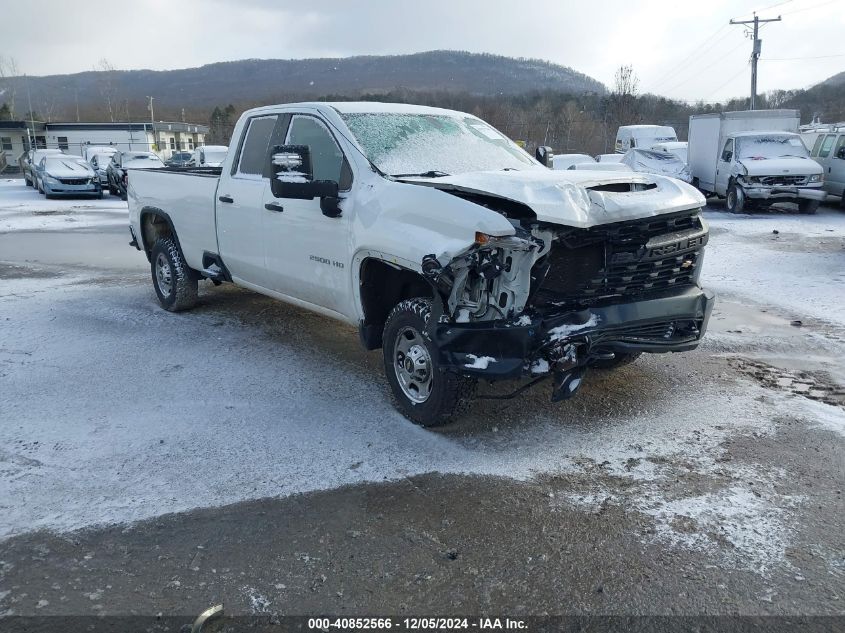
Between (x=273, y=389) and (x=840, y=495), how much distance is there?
12.5ft

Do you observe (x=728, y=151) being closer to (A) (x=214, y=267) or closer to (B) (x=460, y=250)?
(A) (x=214, y=267)

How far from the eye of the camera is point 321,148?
18.1 ft

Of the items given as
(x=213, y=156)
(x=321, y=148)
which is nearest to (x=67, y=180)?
(x=213, y=156)

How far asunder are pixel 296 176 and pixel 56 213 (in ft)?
56.8

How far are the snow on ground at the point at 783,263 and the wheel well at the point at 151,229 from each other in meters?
6.74

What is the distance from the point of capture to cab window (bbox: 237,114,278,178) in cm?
616

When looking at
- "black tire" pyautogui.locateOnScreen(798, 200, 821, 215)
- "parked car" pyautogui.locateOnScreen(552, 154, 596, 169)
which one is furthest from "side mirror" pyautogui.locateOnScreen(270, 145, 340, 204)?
"parked car" pyautogui.locateOnScreen(552, 154, 596, 169)

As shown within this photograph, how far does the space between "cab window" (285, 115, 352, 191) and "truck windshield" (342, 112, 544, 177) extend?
0.63 feet

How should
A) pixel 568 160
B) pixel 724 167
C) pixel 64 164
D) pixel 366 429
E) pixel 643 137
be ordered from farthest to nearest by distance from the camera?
pixel 643 137, pixel 64 164, pixel 568 160, pixel 724 167, pixel 366 429

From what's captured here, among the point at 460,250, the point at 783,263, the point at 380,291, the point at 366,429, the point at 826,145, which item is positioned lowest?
the point at 366,429

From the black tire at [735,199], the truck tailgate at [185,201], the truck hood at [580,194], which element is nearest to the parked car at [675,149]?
the black tire at [735,199]

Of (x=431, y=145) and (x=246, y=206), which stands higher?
(x=431, y=145)

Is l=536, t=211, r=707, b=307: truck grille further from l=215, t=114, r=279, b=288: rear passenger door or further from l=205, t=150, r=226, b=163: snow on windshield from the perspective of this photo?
l=205, t=150, r=226, b=163: snow on windshield

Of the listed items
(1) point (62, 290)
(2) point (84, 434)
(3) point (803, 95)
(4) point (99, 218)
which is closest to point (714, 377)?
(2) point (84, 434)
